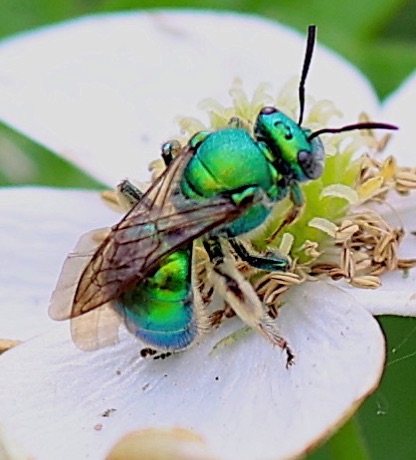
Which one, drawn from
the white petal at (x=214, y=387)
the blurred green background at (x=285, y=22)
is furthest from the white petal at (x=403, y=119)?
the white petal at (x=214, y=387)

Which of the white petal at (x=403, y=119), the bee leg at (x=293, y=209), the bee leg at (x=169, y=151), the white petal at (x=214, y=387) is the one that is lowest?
the white petal at (x=214, y=387)

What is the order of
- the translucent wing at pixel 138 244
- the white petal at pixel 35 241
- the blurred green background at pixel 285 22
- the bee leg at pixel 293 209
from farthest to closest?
the blurred green background at pixel 285 22 < the white petal at pixel 35 241 < the bee leg at pixel 293 209 < the translucent wing at pixel 138 244

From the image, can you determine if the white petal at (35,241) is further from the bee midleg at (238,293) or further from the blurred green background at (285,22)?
the blurred green background at (285,22)

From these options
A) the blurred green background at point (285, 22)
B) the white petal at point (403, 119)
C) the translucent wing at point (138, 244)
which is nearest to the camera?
the translucent wing at point (138, 244)

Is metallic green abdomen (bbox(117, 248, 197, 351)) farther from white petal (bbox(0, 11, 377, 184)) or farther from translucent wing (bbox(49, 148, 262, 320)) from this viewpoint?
white petal (bbox(0, 11, 377, 184))

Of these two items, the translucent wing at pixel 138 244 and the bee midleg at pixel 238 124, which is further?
the bee midleg at pixel 238 124

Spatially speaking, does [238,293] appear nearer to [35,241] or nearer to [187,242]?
[187,242]
